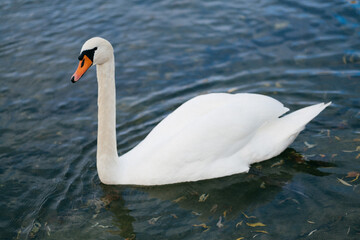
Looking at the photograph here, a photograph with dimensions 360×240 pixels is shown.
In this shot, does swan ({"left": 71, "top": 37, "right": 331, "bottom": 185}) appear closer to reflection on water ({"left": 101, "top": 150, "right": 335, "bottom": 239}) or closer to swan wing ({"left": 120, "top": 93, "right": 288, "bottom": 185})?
swan wing ({"left": 120, "top": 93, "right": 288, "bottom": 185})

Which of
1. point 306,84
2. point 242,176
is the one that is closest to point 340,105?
point 306,84

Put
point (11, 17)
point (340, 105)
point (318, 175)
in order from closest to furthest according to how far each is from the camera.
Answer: point (318, 175)
point (340, 105)
point (11, 17)

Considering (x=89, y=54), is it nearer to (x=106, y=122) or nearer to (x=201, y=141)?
(x=106, y=122)

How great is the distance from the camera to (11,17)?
12.2 meters

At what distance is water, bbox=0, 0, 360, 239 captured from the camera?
6.09 m

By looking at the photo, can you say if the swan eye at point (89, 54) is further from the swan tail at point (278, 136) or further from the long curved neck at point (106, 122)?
the swan tail at point (278, 136)

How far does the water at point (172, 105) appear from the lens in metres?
6.09

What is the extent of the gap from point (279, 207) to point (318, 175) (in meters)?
0.85

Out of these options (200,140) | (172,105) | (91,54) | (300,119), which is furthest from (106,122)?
(300,119)

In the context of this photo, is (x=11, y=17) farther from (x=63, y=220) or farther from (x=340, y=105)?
(x=340, y=105)

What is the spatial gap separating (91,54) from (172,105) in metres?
2.89

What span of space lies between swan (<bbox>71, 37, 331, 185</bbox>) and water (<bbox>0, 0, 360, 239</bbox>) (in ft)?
0.76

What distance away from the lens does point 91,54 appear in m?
5.82

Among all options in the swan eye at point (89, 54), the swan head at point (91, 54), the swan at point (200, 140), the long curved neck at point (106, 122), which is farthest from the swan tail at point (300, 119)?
the swan eye at point (89, 54)
